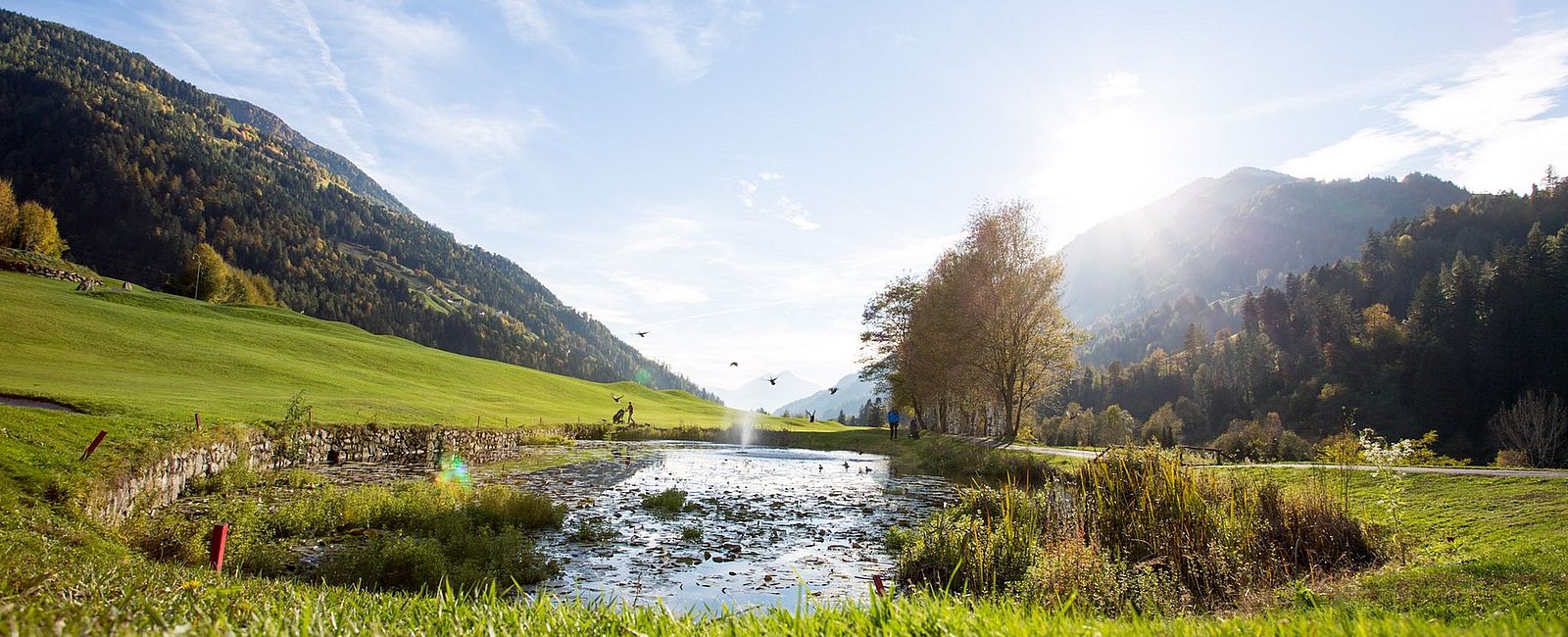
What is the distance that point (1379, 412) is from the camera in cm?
12112

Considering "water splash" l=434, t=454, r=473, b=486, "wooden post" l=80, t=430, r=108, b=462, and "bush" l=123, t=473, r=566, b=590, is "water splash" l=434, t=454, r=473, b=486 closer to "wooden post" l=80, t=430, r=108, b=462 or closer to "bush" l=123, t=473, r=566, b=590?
"bush" l=123, t=473, r=566, b=590

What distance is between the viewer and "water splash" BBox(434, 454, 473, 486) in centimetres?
2378

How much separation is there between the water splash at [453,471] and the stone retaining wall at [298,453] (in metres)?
0.65

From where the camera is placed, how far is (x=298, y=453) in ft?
91.4

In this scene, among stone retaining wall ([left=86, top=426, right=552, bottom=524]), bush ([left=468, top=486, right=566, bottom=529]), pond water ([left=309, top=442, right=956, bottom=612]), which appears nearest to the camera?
pond water ([left=309, top=442, right=956, bottom=612])

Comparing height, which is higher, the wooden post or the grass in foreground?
the grass in foreground

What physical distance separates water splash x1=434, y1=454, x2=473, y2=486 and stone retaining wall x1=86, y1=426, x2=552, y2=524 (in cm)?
65

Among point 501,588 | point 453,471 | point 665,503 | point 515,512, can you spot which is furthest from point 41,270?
point 501,588

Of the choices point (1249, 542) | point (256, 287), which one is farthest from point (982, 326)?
point (256, 287)

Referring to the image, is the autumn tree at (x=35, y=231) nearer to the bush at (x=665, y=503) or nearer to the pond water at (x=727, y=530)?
the pond water at (x=727, y=530)

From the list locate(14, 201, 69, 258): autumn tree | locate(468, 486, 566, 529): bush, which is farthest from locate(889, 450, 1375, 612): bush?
locate(14, 201, 69, 258): autumn tree

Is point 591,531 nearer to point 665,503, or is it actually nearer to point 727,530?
point 727,530

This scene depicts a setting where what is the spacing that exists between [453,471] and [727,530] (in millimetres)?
16661

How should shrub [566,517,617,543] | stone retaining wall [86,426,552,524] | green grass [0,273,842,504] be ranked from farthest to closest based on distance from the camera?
shrub [566,517,617,543], green grass [0,273,842,504], stone retaining wall [86,426,552,524]
